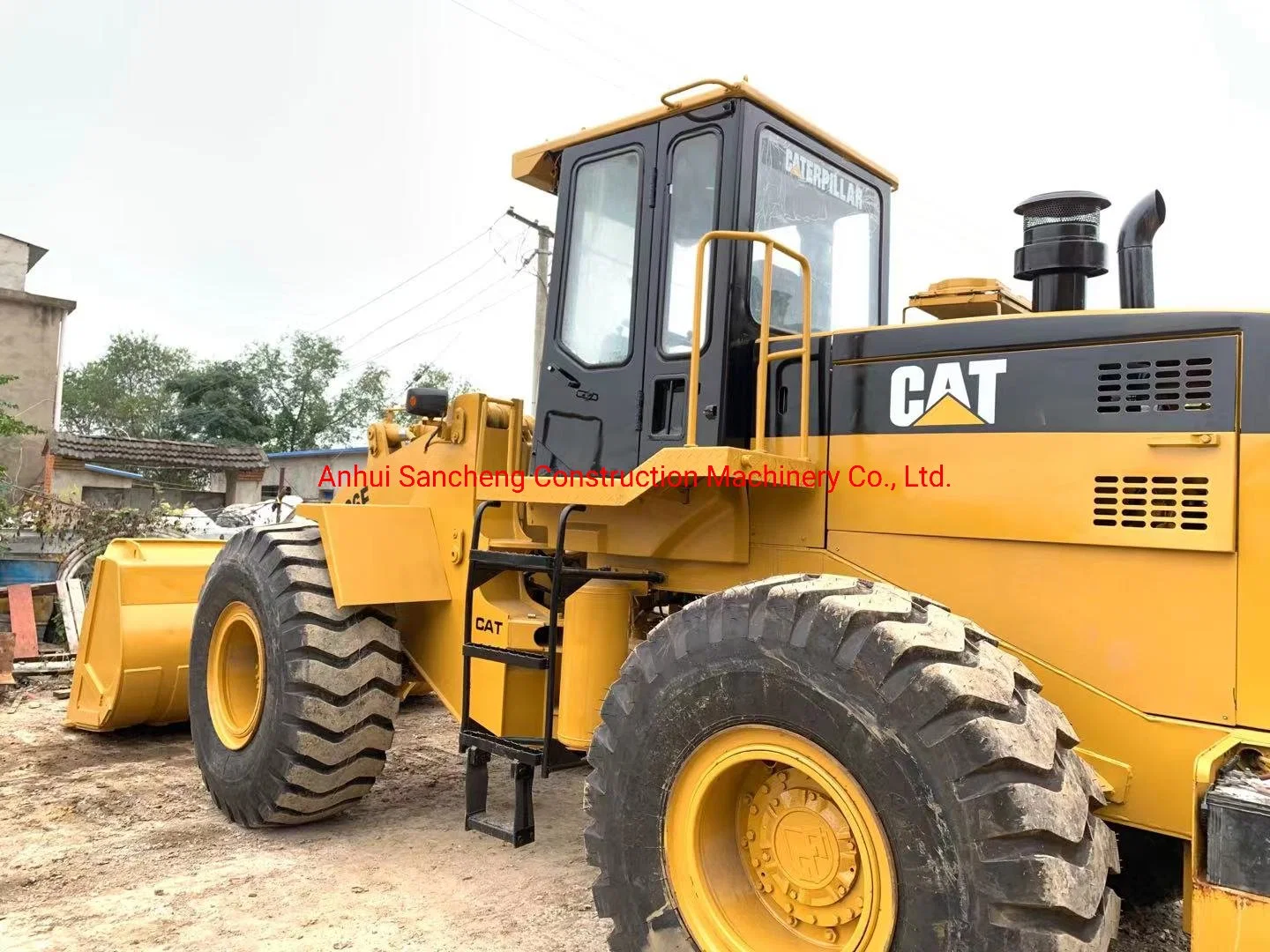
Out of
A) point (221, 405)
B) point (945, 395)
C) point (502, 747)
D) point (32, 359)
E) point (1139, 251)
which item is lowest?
point (502, 747)

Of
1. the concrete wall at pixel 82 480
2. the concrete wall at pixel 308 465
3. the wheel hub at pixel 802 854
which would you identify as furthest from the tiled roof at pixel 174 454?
the wheel hub at pixel 802 854

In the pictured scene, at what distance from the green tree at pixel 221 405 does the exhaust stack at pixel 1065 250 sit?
4248 centimetres

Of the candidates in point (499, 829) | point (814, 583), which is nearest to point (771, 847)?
point (814, 583)

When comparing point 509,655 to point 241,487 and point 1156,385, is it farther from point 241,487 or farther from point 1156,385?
point 241,487

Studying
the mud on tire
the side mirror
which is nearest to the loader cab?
the side mirror

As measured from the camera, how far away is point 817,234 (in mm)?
4277

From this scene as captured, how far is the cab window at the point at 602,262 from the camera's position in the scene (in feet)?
13.8

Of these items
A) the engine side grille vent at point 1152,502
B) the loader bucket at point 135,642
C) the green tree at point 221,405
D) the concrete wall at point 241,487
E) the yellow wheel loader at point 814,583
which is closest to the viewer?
the yellow wheel loader at point 814,583

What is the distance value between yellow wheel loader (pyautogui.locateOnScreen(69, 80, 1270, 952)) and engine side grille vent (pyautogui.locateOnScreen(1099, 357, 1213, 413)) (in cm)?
1

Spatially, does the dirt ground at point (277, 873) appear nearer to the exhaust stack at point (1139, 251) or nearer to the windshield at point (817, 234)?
the exhaust stack at point (1139, 251)

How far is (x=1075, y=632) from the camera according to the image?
3.08m

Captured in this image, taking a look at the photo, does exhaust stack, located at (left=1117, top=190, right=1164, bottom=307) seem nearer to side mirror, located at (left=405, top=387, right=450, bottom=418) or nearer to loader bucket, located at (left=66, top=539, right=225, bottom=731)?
side mirror, located at (left=405, top=387, right=450, bottom=418)

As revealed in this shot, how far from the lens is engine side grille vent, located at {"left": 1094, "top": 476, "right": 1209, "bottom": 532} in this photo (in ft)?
9.39

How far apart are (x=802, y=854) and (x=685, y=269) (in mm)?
2217
